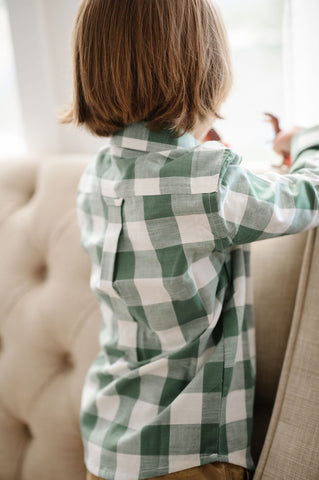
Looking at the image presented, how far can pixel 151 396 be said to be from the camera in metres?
0.68

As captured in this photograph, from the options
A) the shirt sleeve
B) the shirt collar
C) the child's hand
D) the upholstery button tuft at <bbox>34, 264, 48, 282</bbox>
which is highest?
the shirt collar

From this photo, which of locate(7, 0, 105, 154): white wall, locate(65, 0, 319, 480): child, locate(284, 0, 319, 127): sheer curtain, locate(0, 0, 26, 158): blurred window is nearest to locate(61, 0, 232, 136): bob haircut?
locate(65, 0, 319, 480): child

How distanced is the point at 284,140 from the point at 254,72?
29 centimetres

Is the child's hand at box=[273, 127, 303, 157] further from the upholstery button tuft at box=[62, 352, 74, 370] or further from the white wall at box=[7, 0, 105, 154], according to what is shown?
the upholstery button tuft at box=[62, 352, 74, 370]

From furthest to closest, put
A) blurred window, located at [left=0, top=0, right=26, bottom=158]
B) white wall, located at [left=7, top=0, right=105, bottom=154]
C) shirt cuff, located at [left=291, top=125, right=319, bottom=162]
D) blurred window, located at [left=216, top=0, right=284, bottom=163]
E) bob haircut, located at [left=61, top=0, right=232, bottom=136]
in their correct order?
blurred window, located at [left=0, top=0, right=26, bottom=158]
white wall, located at [left=7, top=0, right=105, bottom=154]
blurred window, located at [left=216, top=0, right=284, bottom=163]
shirt cuff, located at [left=291, top=125, right=319, bottom=162]
bob haircut, located at [left=61, top=0, right=232, bottom=136]

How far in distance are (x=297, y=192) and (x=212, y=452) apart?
41 centimetres

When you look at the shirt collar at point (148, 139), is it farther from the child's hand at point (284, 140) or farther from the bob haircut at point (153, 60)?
the child's hand at point (284, 140)

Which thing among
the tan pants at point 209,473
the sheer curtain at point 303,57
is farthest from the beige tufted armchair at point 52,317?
the sheer curtain at point 303,57

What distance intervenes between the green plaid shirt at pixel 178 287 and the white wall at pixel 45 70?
0.48m

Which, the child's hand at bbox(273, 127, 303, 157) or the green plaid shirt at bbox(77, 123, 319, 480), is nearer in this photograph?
the green plaid shirt at bbox(77, 123, 319, 480)

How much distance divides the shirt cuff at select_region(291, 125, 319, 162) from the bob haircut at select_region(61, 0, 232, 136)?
0.49 ft

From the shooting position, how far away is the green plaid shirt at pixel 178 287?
58 cm

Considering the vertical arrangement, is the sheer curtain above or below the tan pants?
above

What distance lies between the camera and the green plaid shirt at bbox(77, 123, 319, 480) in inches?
22.8
